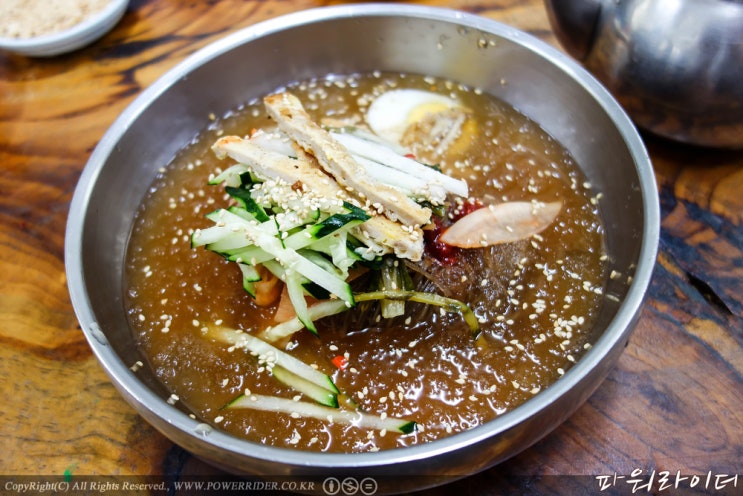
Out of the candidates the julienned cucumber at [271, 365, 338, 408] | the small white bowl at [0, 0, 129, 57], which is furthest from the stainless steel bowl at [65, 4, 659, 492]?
the small white bowl at [0, 0, 129, 57]

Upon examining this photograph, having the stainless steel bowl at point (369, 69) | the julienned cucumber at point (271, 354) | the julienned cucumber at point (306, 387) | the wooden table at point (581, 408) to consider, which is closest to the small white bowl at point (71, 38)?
the wooden table at point (581, 408)

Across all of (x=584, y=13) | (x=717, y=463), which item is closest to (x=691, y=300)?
(x=717, y=463)

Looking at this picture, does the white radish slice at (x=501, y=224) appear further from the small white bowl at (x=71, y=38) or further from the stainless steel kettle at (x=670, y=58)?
the small white bowl at (x=71, y=38)

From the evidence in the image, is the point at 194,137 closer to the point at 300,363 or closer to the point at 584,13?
the point at 300,363

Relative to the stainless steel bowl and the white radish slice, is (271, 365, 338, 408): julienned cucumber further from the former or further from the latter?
the white radish slice

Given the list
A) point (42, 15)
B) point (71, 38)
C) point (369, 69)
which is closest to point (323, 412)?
point (369, 69)

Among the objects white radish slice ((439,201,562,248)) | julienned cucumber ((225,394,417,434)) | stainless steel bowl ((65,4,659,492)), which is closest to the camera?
stainless steel bowl ((65,4,659,492))
